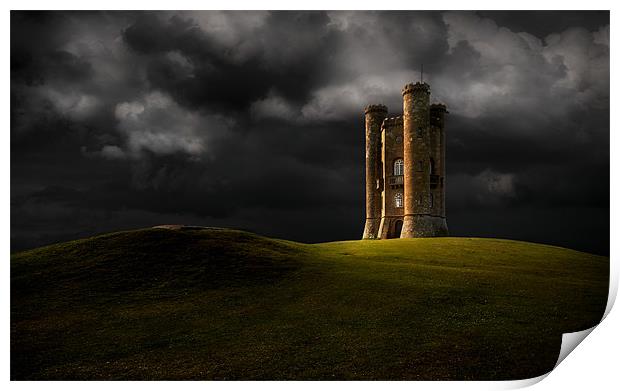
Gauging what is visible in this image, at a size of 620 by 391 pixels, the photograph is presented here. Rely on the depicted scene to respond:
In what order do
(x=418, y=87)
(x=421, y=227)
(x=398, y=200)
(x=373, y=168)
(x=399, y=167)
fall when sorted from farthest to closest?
(x=373, y=168), (x=399, y=167), (x=398, y=200), (x=418, y=87), (x=421, y=227)

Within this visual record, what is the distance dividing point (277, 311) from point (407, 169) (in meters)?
39.0

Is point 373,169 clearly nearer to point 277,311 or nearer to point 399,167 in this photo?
point 399,167

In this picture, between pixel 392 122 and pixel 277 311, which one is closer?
pixel 277 311

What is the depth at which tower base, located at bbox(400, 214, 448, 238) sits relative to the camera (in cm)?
5762

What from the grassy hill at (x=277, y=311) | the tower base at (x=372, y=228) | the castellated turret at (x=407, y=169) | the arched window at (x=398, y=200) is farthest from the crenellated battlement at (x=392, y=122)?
the grassy hill at (x=277, y=311)

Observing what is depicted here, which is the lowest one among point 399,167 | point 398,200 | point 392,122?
point 398,200

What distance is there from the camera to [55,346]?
2094 cm

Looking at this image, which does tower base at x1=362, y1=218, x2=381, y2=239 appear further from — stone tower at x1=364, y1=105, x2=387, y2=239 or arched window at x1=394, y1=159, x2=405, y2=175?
arched window at x1=394, y1=159, x2=405, y2=175

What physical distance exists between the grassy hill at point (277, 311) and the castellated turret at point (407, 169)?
21.2m

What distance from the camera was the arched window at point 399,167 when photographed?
63.6 meters

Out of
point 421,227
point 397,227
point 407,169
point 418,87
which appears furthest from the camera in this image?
point 397,227

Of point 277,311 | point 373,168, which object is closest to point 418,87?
point 373,168

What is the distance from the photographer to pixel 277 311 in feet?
79.1

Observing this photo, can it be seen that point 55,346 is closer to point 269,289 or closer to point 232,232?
point 269,289
